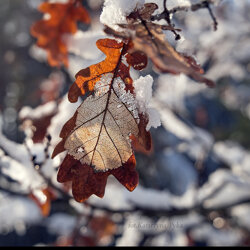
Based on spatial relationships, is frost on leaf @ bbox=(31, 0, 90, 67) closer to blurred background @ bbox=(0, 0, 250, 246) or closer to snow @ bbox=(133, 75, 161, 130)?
blurred background @ bbox=(0, 0, 250, 246)

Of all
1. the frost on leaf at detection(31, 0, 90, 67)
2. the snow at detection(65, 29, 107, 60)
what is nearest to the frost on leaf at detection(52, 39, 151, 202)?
the snow at detection(65, 29, 107, 60)

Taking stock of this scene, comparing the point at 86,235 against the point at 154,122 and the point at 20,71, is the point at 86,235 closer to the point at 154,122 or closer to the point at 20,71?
the point at 154,122

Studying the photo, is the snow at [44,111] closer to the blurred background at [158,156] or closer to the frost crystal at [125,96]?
the blurred background at [158,156]

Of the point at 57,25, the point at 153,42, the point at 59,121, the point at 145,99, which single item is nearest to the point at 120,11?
the point at 153,42

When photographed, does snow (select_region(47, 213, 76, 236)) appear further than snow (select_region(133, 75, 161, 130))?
Yes

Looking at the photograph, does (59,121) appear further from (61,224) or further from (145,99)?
(61,224)

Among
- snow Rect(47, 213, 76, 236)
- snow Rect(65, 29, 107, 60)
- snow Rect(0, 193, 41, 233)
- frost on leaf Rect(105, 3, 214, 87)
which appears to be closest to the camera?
frost on leaf Rect(105, 3, 214, 87)

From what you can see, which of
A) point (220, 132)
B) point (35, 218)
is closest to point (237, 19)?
point (220, 132)
